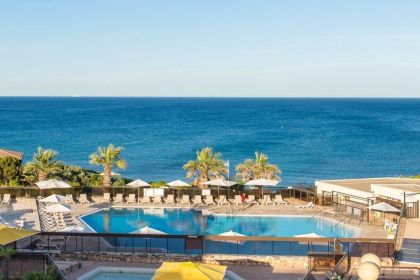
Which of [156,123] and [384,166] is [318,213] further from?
[156,123]

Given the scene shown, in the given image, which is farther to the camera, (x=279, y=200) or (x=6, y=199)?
Answer: (x=279, y=200)

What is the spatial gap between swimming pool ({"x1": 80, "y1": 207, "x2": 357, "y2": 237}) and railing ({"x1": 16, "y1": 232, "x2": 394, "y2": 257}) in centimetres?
371

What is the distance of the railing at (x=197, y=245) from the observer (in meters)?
19.5

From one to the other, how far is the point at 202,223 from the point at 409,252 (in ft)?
31.8

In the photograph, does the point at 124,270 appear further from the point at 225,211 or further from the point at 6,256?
the point at 225,211

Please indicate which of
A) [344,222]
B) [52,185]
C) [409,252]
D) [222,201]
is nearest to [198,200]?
[222,201]

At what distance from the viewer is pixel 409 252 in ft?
65.8

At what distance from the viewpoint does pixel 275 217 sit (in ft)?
90.4

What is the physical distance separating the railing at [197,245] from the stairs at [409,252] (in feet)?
1.26

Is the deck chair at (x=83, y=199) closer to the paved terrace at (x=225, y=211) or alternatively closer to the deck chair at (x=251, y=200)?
the paved terrace at (x=225, y=211)

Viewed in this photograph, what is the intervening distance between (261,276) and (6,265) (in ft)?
23.5

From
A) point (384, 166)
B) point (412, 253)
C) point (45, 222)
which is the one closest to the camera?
point (412, 253)

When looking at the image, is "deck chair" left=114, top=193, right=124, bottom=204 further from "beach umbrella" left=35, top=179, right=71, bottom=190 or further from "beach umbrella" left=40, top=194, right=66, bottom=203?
"beach umbrella" left=40, top=194, right=66, bottom=203

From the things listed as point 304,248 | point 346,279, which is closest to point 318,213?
point 304,248
